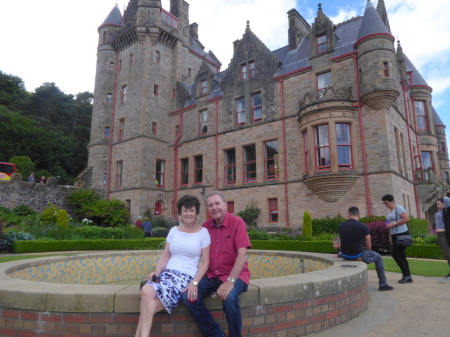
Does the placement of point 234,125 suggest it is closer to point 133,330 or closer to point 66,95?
point 133,330

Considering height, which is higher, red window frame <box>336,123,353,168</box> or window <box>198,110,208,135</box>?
window <box>198,110,208,135</box>

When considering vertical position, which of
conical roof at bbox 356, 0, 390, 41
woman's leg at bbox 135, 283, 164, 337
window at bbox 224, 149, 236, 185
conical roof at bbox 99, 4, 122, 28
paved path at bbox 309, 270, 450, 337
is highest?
conical roof at bbox 99, 4, 122, 28

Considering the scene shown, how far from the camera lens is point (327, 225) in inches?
659

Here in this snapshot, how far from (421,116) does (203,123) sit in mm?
17662

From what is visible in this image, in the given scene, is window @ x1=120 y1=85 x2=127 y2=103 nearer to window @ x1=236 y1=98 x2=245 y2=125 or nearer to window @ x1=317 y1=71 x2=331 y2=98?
window @ x1=236 y1=98 x2=245 y2=125

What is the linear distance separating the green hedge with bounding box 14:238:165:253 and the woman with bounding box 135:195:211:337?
1270cm

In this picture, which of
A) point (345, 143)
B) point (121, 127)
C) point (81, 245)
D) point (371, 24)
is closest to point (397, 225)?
point (345, 143)

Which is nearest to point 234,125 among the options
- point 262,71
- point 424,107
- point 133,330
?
point 262,71

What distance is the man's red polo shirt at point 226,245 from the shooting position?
11.4 feet

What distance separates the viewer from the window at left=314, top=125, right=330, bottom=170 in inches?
706

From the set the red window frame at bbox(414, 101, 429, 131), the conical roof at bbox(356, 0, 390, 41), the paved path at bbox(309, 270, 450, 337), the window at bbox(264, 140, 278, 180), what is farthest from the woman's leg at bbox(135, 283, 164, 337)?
the red window frame at bbox(414, 101, 429, 131)

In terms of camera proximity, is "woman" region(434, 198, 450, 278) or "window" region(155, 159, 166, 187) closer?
"woman" region(434, 198, 450, 278)

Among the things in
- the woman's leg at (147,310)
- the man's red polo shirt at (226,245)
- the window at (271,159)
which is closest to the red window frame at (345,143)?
the window at (271,159)

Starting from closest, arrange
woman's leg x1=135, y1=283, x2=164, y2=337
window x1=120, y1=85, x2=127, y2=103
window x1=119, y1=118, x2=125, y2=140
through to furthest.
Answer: woman's leg x1=135, y1=283, x2=164, y2=337, window x1=119, y1=118, x2=125, y2=140, window x1=120, y1=85, x2=127, y2=103
